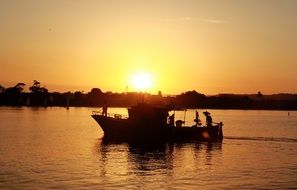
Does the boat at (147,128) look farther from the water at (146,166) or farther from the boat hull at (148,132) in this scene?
the water at (146,166)

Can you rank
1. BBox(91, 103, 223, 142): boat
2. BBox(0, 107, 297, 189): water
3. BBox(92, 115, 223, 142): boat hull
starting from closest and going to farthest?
BBox(0, 107, 297, 189): water
BBox(91, 103, 223, 142): boat
BBox(92, 115, 223, 142): boat hull

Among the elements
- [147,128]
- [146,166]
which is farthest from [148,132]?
[146,166]

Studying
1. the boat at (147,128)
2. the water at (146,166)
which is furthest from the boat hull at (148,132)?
the water at (146,166)

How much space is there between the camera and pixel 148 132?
6956 cm

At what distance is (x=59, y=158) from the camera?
48.1 metres

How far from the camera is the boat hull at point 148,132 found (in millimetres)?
69562

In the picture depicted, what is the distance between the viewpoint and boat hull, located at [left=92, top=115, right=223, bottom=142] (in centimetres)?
6956

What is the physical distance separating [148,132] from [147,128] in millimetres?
582

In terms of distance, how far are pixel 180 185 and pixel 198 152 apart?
22.7 meters

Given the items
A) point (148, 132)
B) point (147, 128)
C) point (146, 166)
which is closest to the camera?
point (146, 166)

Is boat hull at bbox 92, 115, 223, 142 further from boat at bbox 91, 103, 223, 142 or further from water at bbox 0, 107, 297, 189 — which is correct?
water at bbox 0, 107, 297, 189

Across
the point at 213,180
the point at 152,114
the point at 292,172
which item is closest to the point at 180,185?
the point at 213,180

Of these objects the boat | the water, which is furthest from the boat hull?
the water

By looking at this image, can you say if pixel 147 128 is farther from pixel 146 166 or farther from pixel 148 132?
pixel 146 166
